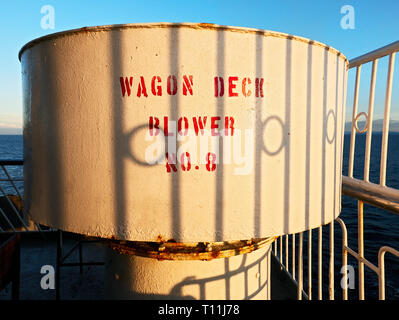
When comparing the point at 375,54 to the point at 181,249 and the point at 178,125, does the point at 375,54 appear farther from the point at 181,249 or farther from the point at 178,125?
the point at 181,249

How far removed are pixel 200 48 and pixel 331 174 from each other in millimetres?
1598

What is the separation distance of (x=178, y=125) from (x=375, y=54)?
83.1 inches

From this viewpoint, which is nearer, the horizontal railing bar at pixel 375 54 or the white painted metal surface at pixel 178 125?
the white painted metal surface at pixel 178 125

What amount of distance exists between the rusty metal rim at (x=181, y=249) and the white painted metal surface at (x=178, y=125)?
1.29 feet

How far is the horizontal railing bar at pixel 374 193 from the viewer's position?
2.39 metres

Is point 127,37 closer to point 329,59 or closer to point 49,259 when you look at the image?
point 329,59

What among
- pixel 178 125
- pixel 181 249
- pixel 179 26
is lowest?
pixel 181 249

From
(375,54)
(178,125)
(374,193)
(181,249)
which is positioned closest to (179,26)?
(178,125)

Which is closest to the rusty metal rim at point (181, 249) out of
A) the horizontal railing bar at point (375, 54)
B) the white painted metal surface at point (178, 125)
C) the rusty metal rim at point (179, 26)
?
the white painted metal surface at point (178, 125)

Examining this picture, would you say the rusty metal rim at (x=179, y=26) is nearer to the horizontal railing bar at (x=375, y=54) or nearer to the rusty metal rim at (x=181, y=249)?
the horizontal railing bar at (x=375, y=54)

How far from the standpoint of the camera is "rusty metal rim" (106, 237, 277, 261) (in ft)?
7.86

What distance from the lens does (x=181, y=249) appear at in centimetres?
240

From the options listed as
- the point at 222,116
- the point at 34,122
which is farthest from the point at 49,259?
the point at 222,116
